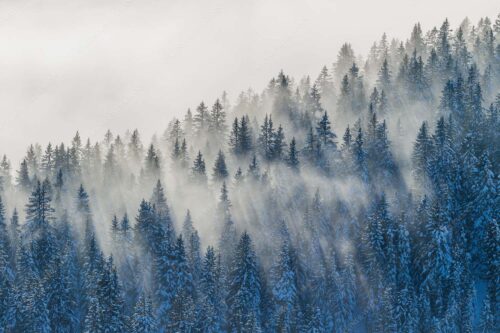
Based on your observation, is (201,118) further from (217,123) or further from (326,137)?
(326,137)

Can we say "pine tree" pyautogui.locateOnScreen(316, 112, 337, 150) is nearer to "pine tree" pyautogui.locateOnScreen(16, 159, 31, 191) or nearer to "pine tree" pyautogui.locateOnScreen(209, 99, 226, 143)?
"pine tree" pyautogui.locateOnScreen(209, 99, 226, 143)

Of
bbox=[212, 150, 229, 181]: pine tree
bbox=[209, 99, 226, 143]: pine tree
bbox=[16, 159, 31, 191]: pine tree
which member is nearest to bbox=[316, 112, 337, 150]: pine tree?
bbox=[212, 150, 229, 181]: pine tree

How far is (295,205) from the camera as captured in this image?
128 m

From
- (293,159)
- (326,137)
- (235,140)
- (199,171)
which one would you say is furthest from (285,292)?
(235,140)

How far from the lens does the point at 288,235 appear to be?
113 metres

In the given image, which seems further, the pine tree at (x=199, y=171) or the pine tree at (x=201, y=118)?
the pine tree at (x=201, y=118)

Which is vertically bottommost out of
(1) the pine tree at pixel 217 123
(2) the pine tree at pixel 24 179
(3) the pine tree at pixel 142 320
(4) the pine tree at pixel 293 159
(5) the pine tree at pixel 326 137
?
(3) the pine tree at pixel 142 320

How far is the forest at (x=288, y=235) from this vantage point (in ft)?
341

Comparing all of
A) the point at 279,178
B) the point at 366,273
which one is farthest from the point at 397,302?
the point at 279,178

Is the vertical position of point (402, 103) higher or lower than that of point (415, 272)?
higher

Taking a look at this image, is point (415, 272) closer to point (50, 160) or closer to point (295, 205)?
point (295, 205)

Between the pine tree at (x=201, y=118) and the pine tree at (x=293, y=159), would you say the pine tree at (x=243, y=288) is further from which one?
the pine tree at (x=201, y=118)

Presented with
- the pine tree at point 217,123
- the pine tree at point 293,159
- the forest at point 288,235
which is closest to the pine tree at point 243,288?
the forest at point 288,235

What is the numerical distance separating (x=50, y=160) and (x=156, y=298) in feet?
249
